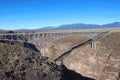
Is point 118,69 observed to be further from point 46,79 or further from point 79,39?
point 79,39

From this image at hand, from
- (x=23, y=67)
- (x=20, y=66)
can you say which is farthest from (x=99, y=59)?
(x=20, y=66)

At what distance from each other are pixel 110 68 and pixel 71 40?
34.0 metres

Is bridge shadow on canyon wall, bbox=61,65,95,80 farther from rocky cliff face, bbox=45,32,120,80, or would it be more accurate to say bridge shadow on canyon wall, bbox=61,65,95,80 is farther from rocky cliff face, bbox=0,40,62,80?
rocky cliff face, bbox=0,40,62,80

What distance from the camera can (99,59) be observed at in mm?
76500

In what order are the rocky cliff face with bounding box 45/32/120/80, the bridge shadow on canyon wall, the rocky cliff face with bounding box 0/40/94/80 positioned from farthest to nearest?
the bridge shadow on canyon wall, the rocky cliff face with bounding box 45/32/120/80, the rocky cliff face with bounding box 0/40/94/80

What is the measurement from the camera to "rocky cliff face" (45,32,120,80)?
2721 inches

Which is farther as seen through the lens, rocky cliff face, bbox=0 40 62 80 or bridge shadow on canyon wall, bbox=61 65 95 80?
bridge shadow on canyon wall, bbox=61 65 95 80

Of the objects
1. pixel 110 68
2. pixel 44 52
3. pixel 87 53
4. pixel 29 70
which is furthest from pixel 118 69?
pixel 44 52

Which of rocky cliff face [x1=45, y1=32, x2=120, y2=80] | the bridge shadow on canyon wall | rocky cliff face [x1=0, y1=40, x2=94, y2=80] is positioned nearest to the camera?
rocky cliff face [x1=0, y1=40, x2=94, y2=80]

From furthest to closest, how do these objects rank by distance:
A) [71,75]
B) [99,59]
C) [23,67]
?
1. [71,75]
2. [99,59]
3. [23,67]

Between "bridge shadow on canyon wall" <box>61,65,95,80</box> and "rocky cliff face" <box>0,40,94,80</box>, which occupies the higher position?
"rocky cliff face" <box>0,40,94,80</box>

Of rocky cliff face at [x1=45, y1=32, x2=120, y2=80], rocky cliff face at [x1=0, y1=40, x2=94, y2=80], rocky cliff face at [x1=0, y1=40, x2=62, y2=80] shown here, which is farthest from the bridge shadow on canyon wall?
rocky cliff face at [x1=0, y1=40, x2=62, y2=80]

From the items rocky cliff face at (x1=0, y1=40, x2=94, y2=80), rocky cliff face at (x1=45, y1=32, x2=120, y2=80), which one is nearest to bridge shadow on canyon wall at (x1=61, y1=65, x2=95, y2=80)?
rocky cliff face at (x1=0, y1=40, x2=94, y2=80)

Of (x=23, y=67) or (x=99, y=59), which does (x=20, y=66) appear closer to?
(x=23, y=67)
